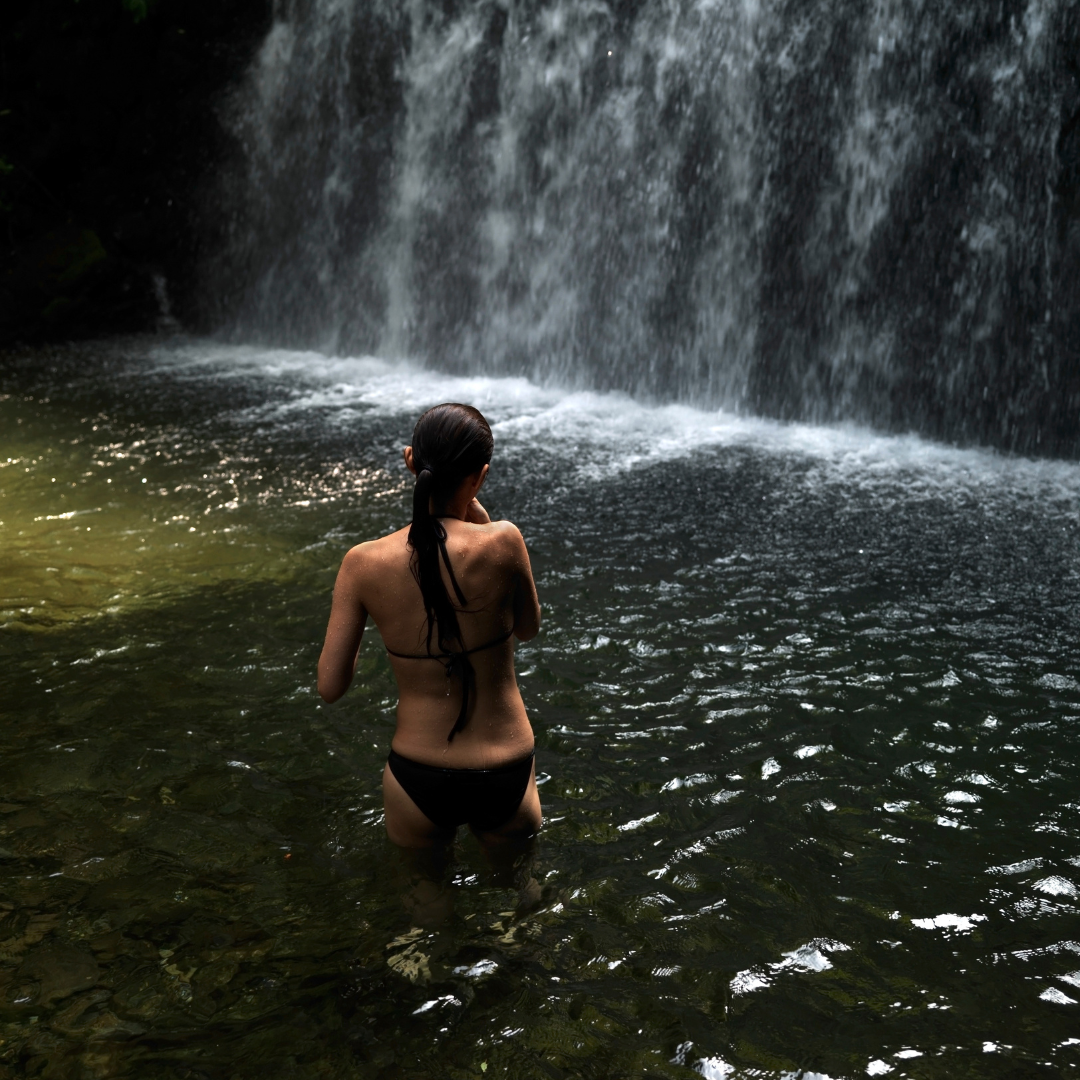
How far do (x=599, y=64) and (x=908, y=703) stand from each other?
11994mm

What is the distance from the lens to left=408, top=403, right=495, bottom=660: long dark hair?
111 inches

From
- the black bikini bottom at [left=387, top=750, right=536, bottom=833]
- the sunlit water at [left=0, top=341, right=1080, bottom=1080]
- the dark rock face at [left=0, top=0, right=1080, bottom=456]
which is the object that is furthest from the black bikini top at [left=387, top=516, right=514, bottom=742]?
the dark rock face at [left=0, top=0, right=1080, bottom=456]

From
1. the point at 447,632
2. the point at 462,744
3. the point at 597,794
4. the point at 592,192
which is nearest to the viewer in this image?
the point at 447,632

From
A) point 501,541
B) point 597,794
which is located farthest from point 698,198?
point 501,541

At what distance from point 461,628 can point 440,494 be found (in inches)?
16.0

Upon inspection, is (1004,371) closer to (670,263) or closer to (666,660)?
(670,263)

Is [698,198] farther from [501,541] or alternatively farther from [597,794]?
[501,541]

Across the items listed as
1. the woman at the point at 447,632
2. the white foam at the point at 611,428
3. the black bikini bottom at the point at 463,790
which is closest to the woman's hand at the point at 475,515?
the woman at the point at 447,632

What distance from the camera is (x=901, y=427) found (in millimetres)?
12133

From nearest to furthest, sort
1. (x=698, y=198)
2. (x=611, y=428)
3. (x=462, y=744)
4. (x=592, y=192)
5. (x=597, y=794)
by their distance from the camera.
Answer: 1. (x=462, y=744)
2. (x=597, y=794)
3. (x=611, y=428)
4. (x=698, y=198)
5. (x=592, y=192)

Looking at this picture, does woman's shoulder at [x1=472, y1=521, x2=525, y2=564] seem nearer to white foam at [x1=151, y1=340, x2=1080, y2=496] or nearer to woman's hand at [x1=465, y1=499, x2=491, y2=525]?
woman's hand at [x1=465, y1=499, x2=491, y2=525]

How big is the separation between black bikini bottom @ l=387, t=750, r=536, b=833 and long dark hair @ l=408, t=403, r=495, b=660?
0.43m

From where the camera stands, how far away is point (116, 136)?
1975 centimetres

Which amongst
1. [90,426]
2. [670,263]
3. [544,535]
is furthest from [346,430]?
[670,263]
